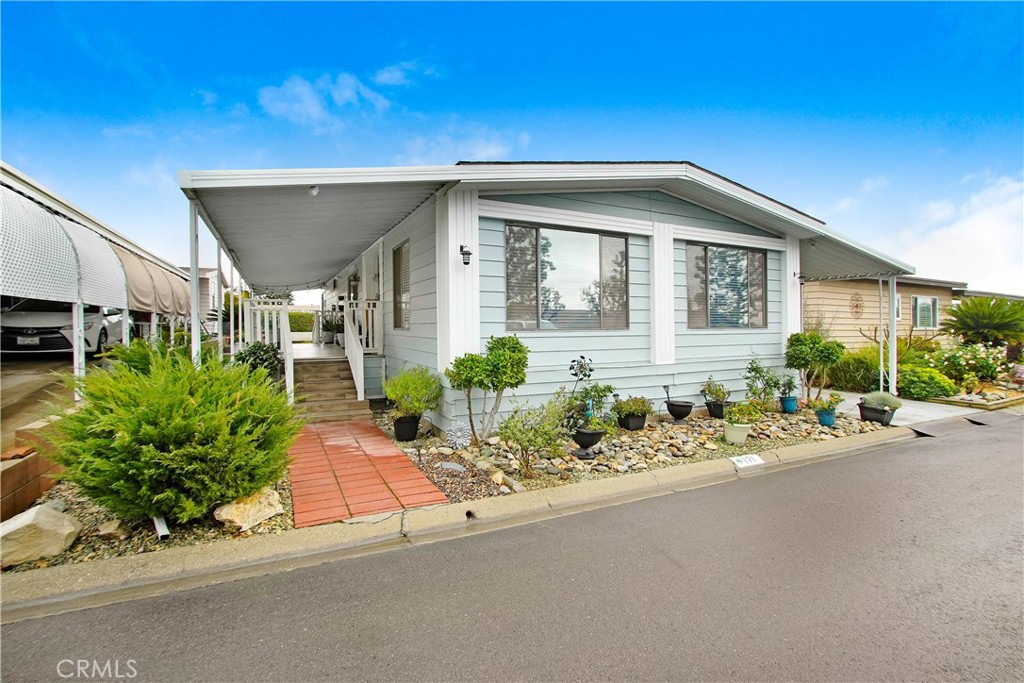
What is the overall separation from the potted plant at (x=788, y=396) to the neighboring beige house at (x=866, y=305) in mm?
4462

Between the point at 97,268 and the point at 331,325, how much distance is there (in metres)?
4.82

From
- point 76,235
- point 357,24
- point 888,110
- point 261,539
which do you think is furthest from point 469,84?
point 261,539

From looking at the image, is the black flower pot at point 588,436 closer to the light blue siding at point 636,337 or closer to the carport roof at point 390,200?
the light blue siding at point 636,337

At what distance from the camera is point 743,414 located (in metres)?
6.46

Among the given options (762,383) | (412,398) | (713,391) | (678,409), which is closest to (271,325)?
(412,398)

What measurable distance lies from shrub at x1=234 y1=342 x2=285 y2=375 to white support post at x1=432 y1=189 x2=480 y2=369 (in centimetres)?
401

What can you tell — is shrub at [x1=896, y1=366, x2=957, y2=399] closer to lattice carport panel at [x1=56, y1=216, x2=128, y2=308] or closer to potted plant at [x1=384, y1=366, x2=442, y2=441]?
potted plant at [x1=384, y1=366, x2=442, y2=441]

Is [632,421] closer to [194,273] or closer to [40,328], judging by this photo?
[194,273]

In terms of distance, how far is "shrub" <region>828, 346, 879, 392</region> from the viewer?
9961mm

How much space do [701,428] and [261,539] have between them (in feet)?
18.2

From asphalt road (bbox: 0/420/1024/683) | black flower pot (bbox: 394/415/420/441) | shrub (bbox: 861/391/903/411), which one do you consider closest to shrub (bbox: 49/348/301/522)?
asphalt road (bbox: 0/420/1024/683)

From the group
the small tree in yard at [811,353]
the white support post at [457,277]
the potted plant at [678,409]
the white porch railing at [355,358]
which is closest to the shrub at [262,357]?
the white porch railing at [355,358]

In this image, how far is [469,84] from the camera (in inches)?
428

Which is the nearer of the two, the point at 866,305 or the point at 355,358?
the point at 355,358
